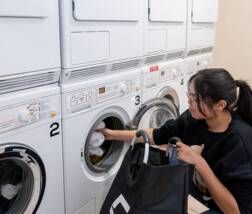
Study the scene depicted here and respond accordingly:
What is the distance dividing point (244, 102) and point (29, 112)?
912 mm

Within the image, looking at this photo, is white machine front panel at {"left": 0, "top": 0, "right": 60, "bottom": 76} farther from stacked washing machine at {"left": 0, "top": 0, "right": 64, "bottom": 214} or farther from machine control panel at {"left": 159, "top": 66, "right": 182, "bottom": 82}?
machine control panel at {"left": 159, "top": 66, "right": 182, "bottom": 82}

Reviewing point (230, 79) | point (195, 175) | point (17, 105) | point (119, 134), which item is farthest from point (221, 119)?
point (17, 105)

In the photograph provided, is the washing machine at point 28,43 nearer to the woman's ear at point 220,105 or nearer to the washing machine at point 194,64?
the woman's ear at point 220,105

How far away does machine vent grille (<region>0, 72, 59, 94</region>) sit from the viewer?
43.7 inches

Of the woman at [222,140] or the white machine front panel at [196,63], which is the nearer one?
the woman at [222,140]

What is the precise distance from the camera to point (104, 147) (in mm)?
1871

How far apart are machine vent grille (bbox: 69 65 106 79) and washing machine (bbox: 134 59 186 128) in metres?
0.39

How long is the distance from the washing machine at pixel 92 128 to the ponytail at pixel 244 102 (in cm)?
54

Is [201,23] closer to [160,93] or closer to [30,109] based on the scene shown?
[160,93]

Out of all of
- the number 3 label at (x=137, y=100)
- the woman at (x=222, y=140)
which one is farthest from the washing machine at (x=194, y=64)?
the woman at (x=222, y=140)

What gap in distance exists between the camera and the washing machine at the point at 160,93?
1.89 metres

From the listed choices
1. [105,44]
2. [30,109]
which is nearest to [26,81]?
[30,109]

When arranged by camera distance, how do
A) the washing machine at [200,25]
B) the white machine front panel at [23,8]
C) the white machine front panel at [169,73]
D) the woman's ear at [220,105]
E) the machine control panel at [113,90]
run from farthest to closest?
the washing machine at [200,25], the white machine front panel at [169,73], the machine control panel at [113,90], the woman's ear at [220,105], the white machine front panel at [23,8]

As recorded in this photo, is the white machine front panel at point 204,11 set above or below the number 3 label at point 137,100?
above
